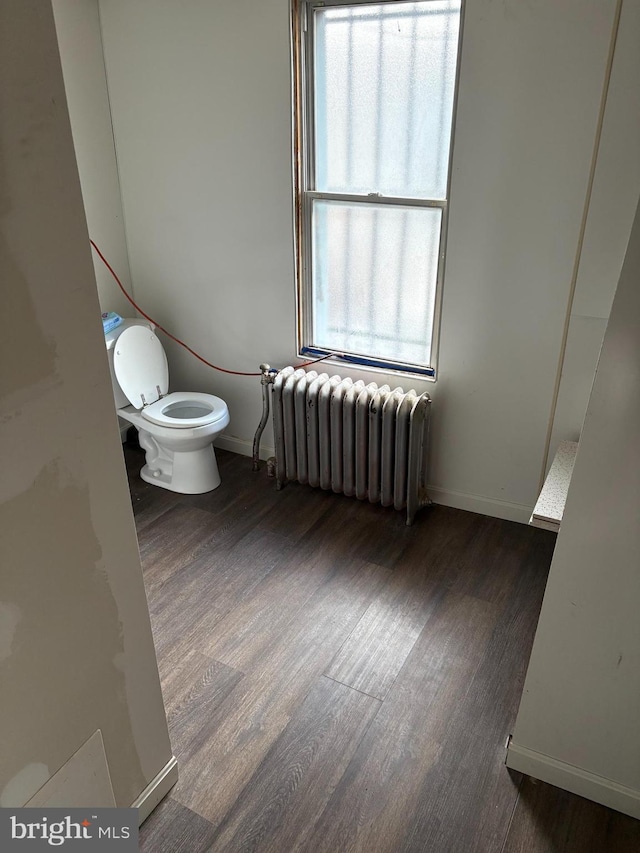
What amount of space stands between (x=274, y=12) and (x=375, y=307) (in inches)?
51.1

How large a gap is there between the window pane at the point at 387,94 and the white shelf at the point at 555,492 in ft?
3.99

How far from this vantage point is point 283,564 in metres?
2.92

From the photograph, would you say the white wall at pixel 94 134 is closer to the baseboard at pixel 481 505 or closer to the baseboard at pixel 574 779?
the baseboard at pixel 481 505

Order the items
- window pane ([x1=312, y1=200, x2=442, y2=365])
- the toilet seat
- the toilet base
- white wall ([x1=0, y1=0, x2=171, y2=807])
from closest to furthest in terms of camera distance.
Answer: white wall ([x1=0, y1=0, x2=171, y2=807]) < window pane ([x1=312, y1=200, x2=442, y2=365]) < the toilet seat < the toilet base

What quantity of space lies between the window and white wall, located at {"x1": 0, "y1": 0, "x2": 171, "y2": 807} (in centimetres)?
186

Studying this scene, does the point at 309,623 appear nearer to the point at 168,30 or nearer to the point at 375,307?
the point at 375,307

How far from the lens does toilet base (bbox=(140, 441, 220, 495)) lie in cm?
338

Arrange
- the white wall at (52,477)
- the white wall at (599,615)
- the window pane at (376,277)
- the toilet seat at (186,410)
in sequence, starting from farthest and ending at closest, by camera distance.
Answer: the toilet seat at (186,410) → the window pane at (376,277) → the white wall at (599,615) → the white wall at (52,477)

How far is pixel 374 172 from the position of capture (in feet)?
9.49

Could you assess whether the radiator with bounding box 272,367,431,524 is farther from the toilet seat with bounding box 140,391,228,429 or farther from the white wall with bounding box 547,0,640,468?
the white wall with bounding box 547,0,640,468

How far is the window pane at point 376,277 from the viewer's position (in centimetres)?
294

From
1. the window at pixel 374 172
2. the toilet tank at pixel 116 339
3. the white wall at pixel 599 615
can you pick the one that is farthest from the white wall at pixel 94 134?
the white wall at pixel 599 615

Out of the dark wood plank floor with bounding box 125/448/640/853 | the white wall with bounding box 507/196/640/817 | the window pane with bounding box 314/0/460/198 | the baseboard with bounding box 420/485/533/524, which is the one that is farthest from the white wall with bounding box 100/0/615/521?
the white wall with bounding box 507/196/640/817

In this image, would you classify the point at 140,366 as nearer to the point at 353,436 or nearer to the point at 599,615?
the point at 353,436
